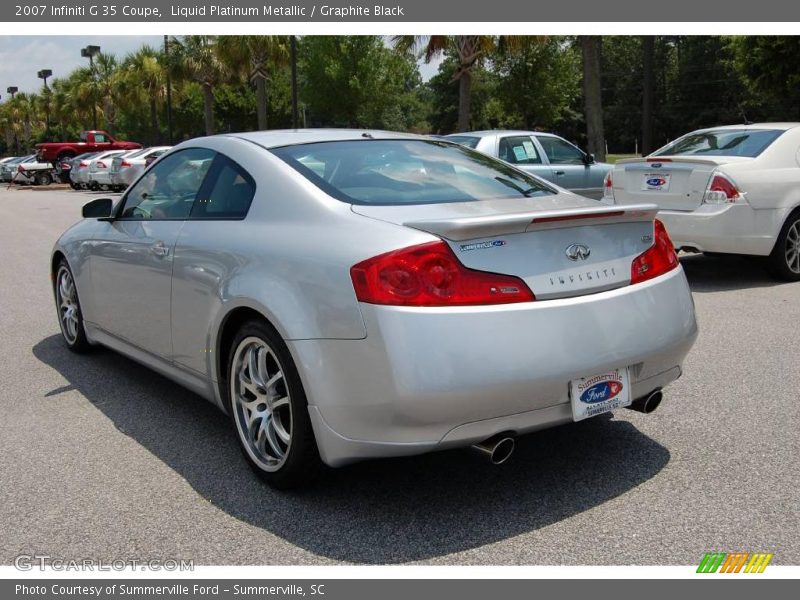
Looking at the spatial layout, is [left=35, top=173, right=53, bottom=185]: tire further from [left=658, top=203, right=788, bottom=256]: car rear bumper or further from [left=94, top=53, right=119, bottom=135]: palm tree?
[left=658, top=203, right=788, bottom=256]: car rear bumper

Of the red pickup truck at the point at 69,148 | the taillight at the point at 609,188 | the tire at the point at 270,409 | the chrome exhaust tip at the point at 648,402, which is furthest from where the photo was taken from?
the red pickup truck at the point at 69,148

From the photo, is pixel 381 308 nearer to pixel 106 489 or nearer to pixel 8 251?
pixel 106 489

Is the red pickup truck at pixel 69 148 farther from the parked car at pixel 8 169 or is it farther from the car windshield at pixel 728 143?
the car windshield at pixel 728 143

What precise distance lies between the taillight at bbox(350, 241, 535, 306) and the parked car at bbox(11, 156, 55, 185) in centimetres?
4264

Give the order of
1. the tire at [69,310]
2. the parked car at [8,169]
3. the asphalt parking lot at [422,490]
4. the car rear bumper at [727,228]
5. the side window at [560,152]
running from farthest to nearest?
the parked car at [8,169]
the side window at [560,152]
the car rear bumper at [727,228]
the tire at [69,310]
the asphalt parking lot at [422,490]

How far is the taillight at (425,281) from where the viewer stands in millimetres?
3156

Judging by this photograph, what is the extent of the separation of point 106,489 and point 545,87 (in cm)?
5043

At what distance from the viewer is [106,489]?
3840 mm

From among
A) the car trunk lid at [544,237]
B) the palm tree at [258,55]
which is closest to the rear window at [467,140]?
the car trunk lid at [544,237]

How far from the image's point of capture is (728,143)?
8984 mm

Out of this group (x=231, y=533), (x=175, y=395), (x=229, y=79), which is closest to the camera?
(x=231, y=533)

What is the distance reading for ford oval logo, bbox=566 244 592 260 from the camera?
3.45m

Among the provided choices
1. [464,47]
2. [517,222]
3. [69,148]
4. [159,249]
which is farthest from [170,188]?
[69,148]

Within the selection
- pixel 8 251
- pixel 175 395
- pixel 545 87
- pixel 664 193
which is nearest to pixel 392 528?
pixel 175 395
